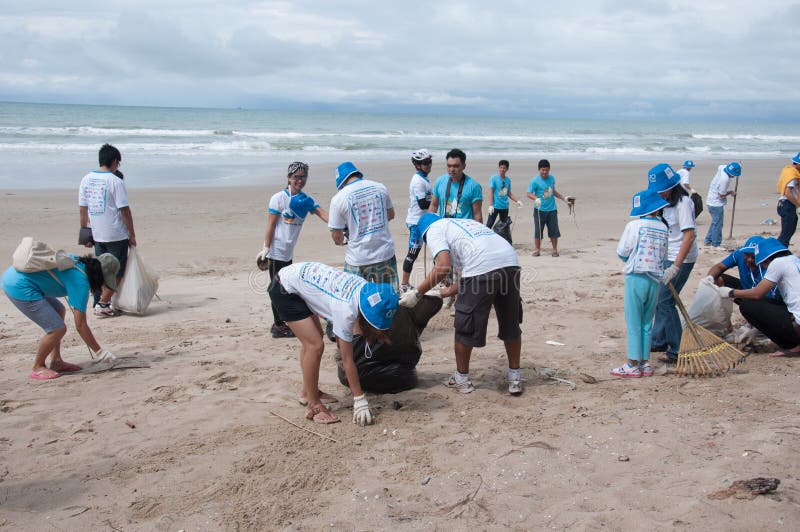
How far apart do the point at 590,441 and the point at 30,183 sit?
59.3 feet

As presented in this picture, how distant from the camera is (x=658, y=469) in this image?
11.5 feet

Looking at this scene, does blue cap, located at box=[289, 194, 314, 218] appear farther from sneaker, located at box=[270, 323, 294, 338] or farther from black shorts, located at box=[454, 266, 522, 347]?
black shorts, located at box=[454, 266, 522, 347]

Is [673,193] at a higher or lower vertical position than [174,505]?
higher

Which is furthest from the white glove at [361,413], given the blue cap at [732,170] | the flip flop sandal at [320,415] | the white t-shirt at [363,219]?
the blue cap at [732,170]

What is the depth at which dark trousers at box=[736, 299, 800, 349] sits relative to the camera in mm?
5230

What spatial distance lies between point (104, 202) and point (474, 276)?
4.29m

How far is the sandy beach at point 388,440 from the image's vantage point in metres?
3.26

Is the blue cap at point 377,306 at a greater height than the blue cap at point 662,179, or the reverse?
the blue cap at point 662,179

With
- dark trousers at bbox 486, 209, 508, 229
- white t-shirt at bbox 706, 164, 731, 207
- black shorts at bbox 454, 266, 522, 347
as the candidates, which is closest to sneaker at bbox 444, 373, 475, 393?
black shorts at bbox 454, 266, 522, 347

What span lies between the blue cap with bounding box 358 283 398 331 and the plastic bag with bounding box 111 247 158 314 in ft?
13.2

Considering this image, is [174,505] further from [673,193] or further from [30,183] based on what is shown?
[30,183]

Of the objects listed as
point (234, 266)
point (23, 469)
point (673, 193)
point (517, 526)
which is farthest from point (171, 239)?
point (517, 526)

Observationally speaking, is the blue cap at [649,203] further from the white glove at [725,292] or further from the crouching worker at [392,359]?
the crouching worker at [392,359]

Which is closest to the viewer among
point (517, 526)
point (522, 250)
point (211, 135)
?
point (517, 526)
